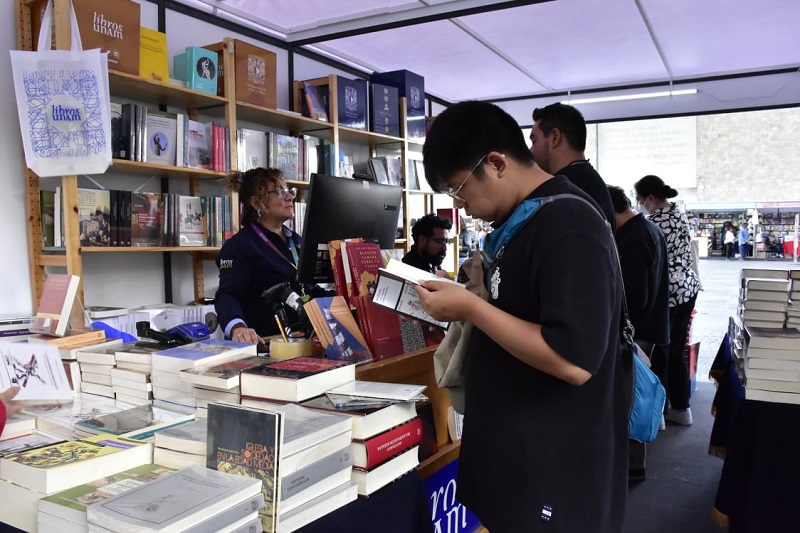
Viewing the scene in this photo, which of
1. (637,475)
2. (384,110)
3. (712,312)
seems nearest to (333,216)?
(637,475)

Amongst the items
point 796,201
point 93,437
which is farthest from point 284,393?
point 796,201

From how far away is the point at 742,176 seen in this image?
1024 inches

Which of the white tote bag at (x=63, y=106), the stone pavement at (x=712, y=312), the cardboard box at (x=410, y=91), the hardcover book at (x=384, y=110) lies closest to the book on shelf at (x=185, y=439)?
the white tote bag at (x=63, y=106)

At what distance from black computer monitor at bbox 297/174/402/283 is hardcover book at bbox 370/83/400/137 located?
9.55ft

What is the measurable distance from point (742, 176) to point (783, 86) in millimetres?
24151

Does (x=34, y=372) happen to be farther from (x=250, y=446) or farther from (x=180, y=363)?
(x=250, y=446)

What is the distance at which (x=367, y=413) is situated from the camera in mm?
1171

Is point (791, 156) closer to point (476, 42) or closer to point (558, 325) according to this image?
point (476, 42)

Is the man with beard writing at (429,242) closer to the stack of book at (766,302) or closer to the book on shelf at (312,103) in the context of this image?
the book on shelf at (312,103)

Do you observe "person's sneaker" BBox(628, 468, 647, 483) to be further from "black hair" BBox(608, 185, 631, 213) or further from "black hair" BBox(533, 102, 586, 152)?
"black hair" BBox(533, 102, 586, 152)

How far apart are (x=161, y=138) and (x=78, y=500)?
100 inches

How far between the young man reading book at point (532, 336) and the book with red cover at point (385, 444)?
19cm

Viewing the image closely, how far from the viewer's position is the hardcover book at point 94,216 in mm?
2748

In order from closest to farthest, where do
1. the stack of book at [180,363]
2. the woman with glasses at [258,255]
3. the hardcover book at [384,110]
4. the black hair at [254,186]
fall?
1. the stack of book at [180,363]
2. the woman with glasses at [258,255]
3. the black hair at [254,186]
4. the hardcover book at [384,110]
